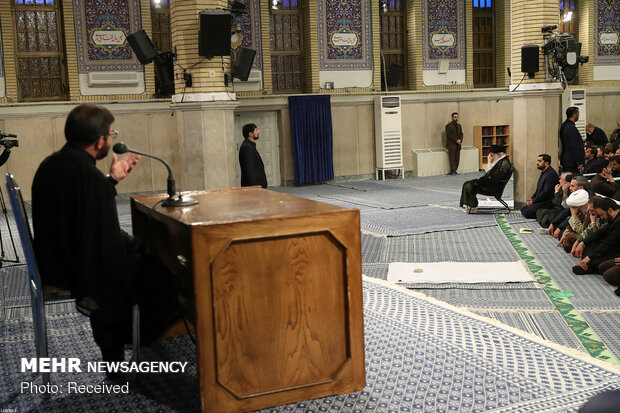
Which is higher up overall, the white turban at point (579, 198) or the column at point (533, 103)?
the column at point (533, 103)

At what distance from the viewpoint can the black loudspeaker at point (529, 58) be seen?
8.72 m

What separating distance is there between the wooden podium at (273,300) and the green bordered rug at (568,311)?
5.73 feet

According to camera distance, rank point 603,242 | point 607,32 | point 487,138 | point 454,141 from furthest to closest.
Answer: point 607,32
point 487,138
point 454,141
point 603,242

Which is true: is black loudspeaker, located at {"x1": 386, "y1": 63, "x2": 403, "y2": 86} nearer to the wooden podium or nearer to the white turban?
the white turban

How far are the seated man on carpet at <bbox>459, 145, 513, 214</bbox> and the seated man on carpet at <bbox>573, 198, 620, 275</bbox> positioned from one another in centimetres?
318

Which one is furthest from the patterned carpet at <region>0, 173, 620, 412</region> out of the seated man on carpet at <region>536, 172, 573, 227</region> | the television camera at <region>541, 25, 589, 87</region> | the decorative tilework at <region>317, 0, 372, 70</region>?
the decorative tilework at <region>317, 0, 372, 70</region>

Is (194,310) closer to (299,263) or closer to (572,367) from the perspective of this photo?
(299,263)

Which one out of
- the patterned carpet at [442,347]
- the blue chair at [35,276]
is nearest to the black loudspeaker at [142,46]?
the patterned carpet at [442,347]

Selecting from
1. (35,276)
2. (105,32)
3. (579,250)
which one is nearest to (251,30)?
(105,32)

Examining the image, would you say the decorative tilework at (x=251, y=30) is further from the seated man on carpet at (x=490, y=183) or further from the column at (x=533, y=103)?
the seated man on carpet at (x=490, y=183)

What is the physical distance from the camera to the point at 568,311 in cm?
473

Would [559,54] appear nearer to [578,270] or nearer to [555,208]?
[555,208]

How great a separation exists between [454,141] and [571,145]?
17.7ft

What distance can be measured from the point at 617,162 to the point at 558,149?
1775 mm
